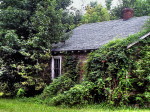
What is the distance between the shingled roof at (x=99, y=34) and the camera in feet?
41.2

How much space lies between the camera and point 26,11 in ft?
44.7

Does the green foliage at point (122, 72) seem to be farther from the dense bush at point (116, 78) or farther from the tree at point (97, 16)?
Result: the tree at point (97, 16)

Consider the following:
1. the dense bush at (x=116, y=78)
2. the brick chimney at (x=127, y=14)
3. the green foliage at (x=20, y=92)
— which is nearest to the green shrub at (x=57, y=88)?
the dense bush at (x=116, y=78)

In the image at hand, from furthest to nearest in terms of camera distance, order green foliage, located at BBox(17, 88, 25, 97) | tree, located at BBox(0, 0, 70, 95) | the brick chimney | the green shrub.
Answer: the brick chimney
tree, located at BBox(0, 0, 70, 95)
green foliage, located at BBox(17, 88, 25, 97)
the green shrub

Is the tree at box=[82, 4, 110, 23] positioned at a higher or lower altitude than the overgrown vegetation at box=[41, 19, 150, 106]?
higher

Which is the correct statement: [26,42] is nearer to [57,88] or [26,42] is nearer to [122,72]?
[57,88]

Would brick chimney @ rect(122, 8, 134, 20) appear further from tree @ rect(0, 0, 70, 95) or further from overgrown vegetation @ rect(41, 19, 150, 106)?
overgrown vegetation @ rect(41, 19, 150, 106)

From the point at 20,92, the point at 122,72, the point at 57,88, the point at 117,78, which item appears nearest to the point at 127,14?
the point at 122,72

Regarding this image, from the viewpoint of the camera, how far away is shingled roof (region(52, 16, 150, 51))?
41.2ft

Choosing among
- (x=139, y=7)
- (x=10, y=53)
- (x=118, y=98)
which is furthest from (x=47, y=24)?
(x=139, y=7)

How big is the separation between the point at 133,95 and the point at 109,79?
1.42 m

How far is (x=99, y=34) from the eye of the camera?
47.3ft

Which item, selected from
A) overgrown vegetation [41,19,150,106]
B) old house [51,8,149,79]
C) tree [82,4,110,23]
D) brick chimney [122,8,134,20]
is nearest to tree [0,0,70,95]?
old house [51,8,149,79]

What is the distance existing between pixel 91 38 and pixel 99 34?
2.78ft
